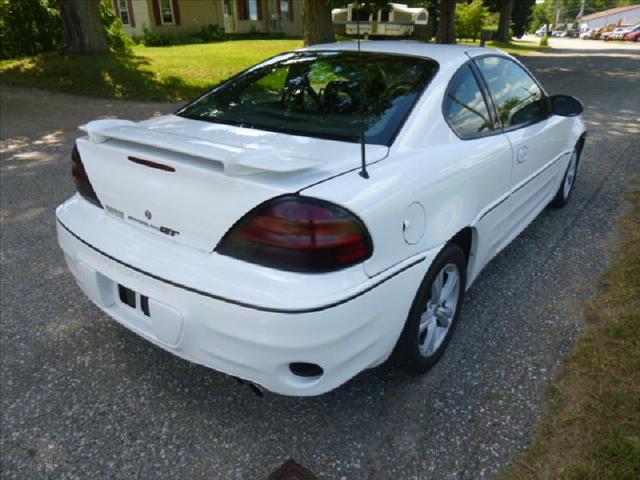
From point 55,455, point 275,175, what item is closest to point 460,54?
point 275,175

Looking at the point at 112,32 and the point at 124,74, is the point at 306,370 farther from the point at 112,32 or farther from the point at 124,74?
the point at 112,32

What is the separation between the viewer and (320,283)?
1742 millimetres

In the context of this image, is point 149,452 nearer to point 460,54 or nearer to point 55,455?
point 55,455

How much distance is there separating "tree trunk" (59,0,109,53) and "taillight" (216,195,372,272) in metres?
14.3

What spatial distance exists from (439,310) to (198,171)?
139cm

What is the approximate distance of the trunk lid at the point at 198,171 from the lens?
1791 millimetres

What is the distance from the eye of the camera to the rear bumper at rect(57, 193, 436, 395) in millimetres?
1728

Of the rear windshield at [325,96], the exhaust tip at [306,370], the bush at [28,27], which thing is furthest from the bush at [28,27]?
the exhaust tip at [306,370]

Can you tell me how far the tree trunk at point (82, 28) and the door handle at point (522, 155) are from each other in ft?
45.1

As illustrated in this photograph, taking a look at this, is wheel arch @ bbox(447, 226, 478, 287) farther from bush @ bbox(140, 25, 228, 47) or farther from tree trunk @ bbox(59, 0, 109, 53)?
bush @ bbox(140, 25, 228, 47)

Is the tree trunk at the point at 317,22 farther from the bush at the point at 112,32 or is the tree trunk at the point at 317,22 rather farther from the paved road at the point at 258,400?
the paved road at the point at 258,400

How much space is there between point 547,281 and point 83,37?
14184 millimetres

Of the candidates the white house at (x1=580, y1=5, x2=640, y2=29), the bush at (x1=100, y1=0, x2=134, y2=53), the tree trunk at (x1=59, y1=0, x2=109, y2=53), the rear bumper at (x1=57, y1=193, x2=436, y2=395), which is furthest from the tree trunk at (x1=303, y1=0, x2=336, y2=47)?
the white house at (x1=580, y1=5, x2=640, y2=29)

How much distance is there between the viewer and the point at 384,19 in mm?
14727
